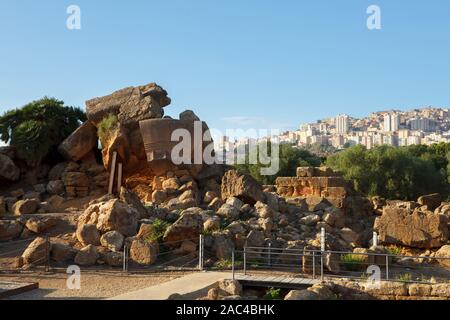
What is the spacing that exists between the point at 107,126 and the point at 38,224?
27.8 ft

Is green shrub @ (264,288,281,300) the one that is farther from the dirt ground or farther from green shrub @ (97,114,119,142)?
green shrub @ (97,114,119,142)

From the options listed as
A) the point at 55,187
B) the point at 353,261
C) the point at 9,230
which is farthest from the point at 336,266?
the point at 55,187

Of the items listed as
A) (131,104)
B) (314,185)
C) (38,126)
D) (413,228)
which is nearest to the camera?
(413,228)

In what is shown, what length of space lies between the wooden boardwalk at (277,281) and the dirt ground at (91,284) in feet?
7.02

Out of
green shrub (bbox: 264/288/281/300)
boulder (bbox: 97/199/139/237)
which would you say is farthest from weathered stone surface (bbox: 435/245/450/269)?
boulder (bbox: 97/199/139/237)

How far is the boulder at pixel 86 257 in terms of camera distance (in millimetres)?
14203

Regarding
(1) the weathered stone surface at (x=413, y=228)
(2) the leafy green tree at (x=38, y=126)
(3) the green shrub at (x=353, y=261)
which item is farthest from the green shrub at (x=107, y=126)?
(3) the green shrub at (x=353, y=261)

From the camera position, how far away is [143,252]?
14.3 m

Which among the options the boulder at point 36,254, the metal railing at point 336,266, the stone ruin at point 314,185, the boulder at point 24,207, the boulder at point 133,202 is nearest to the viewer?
the metal railing at point 336,266

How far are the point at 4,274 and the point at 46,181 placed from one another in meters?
14.0

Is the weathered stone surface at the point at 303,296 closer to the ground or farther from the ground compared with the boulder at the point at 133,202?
closer to the ground

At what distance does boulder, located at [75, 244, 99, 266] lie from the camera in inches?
559

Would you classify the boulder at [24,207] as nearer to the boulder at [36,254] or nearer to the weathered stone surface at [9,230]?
the weathered stone surface at [9,230]

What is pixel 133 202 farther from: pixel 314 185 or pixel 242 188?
pixel 314 185
